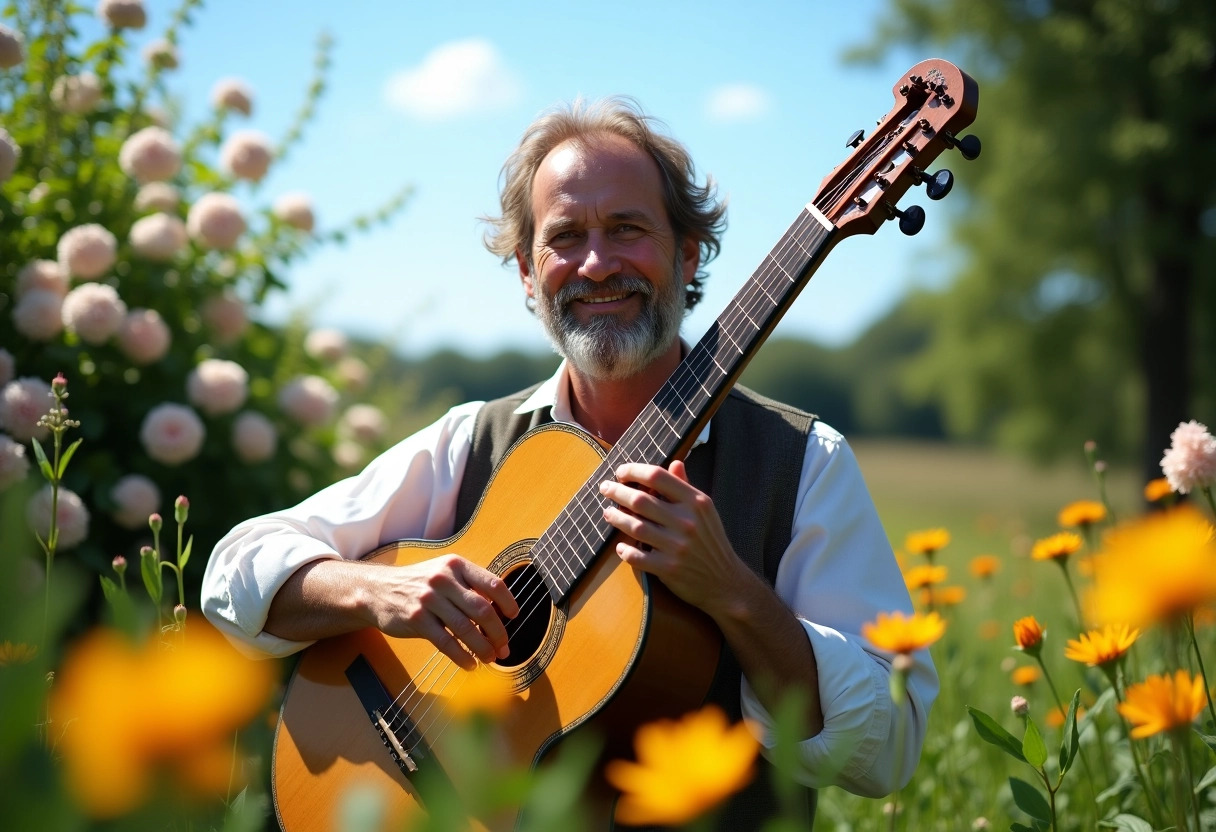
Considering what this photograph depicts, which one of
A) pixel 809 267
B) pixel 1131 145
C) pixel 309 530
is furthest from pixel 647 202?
pixel 1131 145

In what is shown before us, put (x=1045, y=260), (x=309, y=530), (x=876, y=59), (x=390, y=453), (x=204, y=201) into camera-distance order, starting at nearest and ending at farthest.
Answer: (x=309, y=530)
(x=390, y=453)
(x=204, y=201)
(x=1045, y=260)
(x=876, y=59)

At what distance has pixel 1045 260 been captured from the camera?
1226cm

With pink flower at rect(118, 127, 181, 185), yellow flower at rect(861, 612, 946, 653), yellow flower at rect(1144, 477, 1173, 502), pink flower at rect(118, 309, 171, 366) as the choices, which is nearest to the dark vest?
yellow flower at rect(1144, 477, 1173, 502)

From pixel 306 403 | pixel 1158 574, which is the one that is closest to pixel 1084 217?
pixel 306 403

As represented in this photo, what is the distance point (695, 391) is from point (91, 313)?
1.91 m

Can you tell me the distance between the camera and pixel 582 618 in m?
1.71

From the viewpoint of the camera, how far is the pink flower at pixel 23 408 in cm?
244

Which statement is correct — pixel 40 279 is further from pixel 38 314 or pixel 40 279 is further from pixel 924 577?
pixel 924 577

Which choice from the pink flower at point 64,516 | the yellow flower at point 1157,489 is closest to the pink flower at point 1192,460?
the yellow flower at point 1157,489

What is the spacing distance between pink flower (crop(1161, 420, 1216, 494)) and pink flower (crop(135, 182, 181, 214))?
119 inches

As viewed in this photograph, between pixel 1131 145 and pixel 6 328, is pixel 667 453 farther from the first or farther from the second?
pixel 1131 145

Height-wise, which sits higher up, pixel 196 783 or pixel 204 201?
pixel 204 201

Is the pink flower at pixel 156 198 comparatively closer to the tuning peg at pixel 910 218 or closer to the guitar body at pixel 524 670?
the guitar body at pixel 524 670

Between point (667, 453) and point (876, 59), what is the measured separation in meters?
13.3
